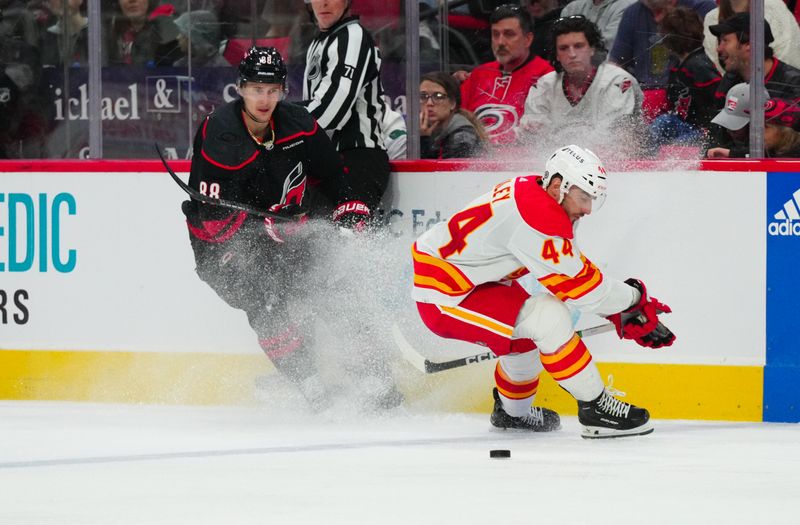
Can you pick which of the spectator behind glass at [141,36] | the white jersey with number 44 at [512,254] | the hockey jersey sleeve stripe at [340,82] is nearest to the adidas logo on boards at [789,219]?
the white jersey with number 44 at [512,254]

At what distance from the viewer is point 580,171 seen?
504 centimetres

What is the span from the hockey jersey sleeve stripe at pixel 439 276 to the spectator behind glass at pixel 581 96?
30.4 inches

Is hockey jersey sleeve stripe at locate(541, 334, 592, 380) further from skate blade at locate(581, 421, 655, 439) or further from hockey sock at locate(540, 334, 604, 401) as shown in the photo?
skate blade at locate(581, 421, 655, 439)

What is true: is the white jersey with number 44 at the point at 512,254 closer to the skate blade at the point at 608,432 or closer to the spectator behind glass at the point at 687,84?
the skate blade at the point at 608,432

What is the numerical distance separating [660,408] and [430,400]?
2.84 feet

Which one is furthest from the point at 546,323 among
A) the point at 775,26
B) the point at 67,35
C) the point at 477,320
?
the point at 67,35

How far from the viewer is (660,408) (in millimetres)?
5629

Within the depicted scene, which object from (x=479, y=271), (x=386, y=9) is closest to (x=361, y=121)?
(x=386, y=9)

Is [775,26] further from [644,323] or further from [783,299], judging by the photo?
[644,323]

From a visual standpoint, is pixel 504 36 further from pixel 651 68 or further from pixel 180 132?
pixel 180 132

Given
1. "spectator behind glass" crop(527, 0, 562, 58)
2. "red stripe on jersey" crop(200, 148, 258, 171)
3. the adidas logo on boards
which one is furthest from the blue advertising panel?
"red stripe on jersey" crop(200, 148, 258, 171)

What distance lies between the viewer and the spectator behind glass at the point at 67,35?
6.33 metres

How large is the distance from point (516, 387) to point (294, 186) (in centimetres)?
116

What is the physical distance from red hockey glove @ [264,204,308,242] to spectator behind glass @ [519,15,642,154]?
92cm
